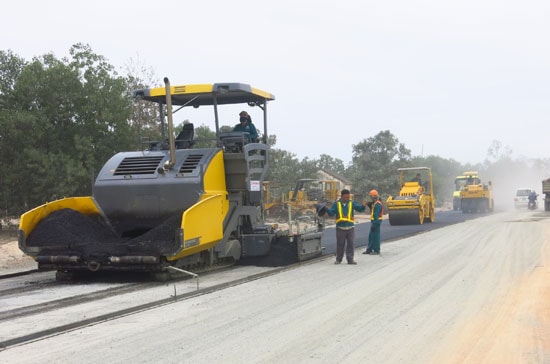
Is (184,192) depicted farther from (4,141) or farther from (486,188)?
(486,188)

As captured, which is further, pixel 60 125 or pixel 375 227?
pixel 60 125

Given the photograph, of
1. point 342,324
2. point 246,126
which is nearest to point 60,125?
point 246,126

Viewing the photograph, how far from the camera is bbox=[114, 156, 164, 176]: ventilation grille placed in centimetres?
1108

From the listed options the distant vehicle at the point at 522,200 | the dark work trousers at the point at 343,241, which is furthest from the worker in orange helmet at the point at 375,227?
the distant vehicle at the point at 522,200

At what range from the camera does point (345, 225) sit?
12.9 m

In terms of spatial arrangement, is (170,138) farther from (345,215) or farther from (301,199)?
(301,199)

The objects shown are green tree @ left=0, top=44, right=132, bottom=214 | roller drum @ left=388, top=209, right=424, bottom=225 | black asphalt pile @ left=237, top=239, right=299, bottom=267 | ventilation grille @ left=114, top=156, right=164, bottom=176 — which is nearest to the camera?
ventilation grille @ left=114, top=156, right=164, bottom=176

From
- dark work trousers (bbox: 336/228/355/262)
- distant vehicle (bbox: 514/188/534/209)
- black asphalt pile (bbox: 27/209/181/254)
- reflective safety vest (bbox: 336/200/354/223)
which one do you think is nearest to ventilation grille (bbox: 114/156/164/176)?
black asphalt pile (bbox: 27/209/181/254)

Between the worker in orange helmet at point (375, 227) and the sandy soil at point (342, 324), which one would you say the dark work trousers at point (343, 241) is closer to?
the sandy soil at point (342, 324)

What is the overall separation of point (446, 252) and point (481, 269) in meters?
3.24

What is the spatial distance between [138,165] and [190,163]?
94 centimetres

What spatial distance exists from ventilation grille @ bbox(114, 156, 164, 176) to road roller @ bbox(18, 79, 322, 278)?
0.06ft

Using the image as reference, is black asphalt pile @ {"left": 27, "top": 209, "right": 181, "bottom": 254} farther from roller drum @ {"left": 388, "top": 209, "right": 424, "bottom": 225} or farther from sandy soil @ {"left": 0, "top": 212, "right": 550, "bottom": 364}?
roller drum @ {"left": 388, "top": 209, "right": 424, "bottom": 225}

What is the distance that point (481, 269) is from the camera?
1143cm
